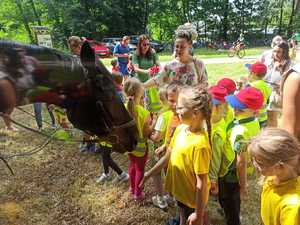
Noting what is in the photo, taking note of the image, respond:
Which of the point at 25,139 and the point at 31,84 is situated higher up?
the point at 31,84

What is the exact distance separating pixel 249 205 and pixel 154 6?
119 feet

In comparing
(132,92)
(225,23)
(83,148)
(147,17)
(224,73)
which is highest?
(132,92)

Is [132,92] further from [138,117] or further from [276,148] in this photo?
[276,148]

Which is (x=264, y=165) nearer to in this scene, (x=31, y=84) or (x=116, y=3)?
(x=31, y=84)

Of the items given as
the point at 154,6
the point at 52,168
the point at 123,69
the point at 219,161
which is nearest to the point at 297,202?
the point at 219,161

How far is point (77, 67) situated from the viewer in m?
2.05

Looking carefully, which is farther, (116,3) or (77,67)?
(116,3)

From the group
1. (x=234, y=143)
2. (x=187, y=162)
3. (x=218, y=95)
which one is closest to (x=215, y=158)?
(x=234, y=143)

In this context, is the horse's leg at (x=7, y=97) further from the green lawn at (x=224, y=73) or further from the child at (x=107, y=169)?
the green lawn at (x=224, y=73)

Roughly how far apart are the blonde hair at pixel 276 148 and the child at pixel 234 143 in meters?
0.93

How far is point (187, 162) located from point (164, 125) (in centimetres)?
80

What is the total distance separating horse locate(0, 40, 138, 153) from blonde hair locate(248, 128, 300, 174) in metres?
1.18

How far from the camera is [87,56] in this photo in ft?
6.82

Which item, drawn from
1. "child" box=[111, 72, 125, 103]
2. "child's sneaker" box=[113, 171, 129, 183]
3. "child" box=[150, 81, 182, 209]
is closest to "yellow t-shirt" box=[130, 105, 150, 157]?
"child" box=[150, 81, 182, 209]
